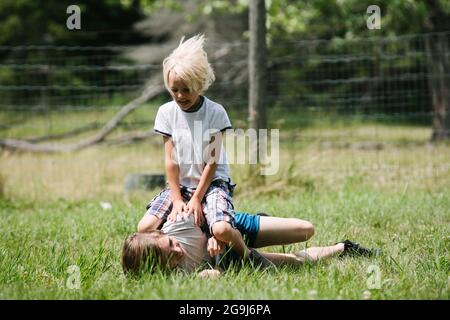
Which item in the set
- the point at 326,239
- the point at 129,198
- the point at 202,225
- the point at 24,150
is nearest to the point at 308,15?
the point at 24,150

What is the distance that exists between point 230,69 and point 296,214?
26.2ft

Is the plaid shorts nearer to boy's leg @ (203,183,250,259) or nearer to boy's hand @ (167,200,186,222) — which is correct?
boy's leg @ (203,183,250,259)

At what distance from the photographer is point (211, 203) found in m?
3.63

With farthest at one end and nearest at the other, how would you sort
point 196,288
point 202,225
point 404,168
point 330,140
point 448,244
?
point 330,140
point 404,168
point 448,244
point 202,225
point 196,288

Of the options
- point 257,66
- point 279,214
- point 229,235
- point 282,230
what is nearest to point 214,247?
point 229,235

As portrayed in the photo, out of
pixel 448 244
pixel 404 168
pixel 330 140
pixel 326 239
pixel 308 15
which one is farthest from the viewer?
pixel 308 15

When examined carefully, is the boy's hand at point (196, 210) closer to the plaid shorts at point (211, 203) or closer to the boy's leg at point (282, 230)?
the plaid shorts at point (211, 203)

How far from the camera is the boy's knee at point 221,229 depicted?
3447 millimetres

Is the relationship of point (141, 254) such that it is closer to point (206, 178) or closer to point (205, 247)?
point (205, 247)

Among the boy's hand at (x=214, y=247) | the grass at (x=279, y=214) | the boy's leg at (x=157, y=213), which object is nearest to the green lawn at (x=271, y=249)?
the grass at (x=279, y=214)

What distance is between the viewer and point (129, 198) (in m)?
6.46

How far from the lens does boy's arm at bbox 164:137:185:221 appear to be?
3.64m

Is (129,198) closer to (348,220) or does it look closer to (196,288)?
(348,220)

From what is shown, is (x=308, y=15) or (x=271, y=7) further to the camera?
(x=308, y=15)
